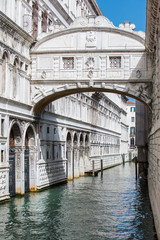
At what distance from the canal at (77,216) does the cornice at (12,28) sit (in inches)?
262

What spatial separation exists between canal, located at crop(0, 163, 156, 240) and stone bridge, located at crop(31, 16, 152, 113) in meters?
4.42

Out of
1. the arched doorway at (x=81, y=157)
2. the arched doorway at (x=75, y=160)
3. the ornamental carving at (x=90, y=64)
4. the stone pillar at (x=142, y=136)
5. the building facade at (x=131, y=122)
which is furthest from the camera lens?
the building facade at (x=131, y=122)

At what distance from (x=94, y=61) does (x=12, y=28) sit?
12.4ft

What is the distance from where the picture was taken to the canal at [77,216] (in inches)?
439

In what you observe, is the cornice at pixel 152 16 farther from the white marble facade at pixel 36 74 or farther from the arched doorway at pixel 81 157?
the arched doorway at pixel 81 157

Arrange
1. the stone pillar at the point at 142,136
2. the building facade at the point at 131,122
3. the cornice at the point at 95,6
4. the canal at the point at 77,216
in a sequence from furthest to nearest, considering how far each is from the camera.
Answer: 1. the building facade at the point at 131,122
2. the cornice at the point at 95,6
3. the stone pillar at the point at 142,136
4. the canal at the point at 77,216

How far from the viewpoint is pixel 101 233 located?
444 inches

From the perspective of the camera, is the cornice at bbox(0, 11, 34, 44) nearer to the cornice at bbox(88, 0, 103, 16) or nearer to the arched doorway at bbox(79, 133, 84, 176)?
the arched doorway at bbox(79, 133, 84, 176)

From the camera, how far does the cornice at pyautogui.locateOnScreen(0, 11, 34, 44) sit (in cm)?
1529

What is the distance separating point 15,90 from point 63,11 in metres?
9.99

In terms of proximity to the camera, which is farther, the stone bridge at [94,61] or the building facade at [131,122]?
the building facade at [131,122]

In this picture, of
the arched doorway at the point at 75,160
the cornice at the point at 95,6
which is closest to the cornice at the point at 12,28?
the arched doorway at the point at 75,160

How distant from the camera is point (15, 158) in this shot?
57.9 ft

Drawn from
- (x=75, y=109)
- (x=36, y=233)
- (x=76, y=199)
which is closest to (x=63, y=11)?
(x=75, y=109)
